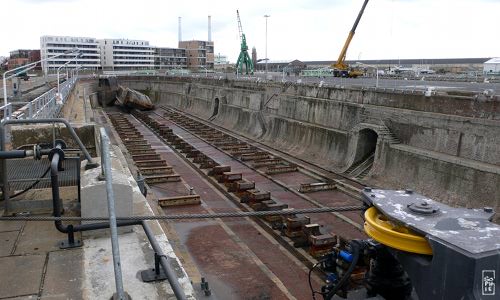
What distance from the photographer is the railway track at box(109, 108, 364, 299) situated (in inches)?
420

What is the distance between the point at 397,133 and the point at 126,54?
126640mm

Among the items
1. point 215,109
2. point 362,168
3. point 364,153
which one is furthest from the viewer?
point 215,109

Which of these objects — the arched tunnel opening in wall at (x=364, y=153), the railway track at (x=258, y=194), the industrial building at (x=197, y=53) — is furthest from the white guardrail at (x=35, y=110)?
the industrial building at (x=197, y=53)

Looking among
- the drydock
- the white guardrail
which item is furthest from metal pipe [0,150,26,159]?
the white guardrail

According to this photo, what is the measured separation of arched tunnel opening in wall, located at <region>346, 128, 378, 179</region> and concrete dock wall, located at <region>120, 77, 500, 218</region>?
0.30 feet

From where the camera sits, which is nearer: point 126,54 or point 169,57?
point 126,54

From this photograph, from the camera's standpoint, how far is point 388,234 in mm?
3398

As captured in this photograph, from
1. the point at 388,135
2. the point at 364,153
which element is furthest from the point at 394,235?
the point at 364,153

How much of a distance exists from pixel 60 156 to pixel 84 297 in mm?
1993

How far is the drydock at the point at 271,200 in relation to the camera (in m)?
3.61

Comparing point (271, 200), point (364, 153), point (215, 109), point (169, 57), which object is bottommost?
point (271, 200)

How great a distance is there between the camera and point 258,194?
48.4 feet

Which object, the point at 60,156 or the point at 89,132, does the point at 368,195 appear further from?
the point at 89,132

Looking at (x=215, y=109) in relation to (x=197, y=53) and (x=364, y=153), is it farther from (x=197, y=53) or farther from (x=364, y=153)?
(x=197, y=53)
